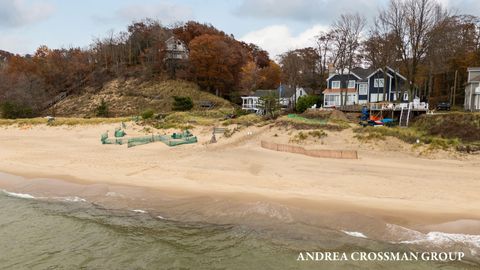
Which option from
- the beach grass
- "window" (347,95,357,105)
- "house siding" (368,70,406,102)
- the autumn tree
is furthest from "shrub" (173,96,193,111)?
the beach grass

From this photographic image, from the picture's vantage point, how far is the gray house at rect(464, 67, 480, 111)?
32.6m

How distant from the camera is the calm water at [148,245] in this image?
400 inches

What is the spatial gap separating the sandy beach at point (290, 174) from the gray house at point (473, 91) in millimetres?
16496

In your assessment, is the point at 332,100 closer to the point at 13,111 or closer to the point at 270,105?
the point at 270,105

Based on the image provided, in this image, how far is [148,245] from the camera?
11352 millimetres

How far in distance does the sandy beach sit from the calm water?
2483 mm

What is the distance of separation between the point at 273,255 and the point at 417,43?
3057 cm

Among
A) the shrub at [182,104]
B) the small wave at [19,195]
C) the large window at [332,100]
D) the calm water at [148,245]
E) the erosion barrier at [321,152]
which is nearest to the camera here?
the calm water at [148,245]

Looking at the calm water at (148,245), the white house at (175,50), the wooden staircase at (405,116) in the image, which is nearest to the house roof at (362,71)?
the wooden staircase at (405,116)

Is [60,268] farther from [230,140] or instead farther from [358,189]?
[230,140]

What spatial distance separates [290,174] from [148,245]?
28.7 ft

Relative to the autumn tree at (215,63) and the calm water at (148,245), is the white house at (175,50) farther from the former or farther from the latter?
the calm water at (148,245)

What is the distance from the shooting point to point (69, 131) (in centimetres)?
3872

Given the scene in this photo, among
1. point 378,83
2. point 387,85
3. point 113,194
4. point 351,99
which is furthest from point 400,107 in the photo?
point 113,194
